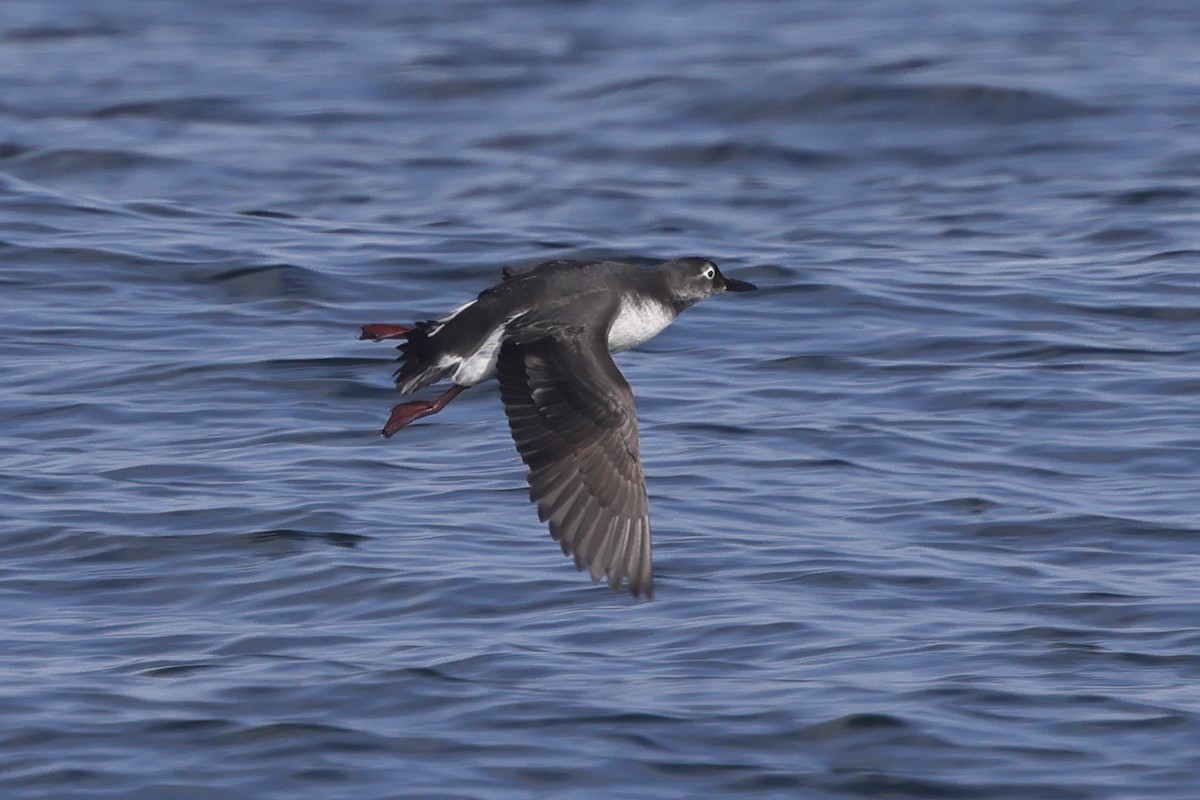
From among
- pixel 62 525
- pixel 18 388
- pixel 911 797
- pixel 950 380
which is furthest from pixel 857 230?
pixel 911 797

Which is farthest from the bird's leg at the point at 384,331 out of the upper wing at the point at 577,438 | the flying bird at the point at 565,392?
the upper wing at the point at 577,438

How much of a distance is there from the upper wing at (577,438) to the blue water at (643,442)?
65 centimetres

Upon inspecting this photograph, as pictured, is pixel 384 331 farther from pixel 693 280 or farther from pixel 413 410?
pixel 693 280

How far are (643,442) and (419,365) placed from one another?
2605 millimetres

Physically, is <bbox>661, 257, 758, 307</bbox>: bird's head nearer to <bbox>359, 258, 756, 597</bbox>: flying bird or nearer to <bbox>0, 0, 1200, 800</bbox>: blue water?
<bbox>359, 258, 756, 597</bbox>: flying bird

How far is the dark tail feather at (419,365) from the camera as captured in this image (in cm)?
675

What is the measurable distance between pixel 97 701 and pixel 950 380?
475 cm

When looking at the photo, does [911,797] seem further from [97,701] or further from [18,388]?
[18,388]

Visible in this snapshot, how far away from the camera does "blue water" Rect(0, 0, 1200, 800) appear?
6.56 meters

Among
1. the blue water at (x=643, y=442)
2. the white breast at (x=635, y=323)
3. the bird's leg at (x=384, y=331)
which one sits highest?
the bird's leg at (x=384, y=331)

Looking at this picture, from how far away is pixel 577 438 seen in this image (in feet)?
21.5

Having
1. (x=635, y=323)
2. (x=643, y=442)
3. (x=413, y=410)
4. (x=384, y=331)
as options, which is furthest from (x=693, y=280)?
(x=643, y=442)

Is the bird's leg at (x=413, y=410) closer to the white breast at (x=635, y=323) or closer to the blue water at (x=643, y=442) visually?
the white breast at (x=635, y=323)

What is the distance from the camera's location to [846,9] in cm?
2016
